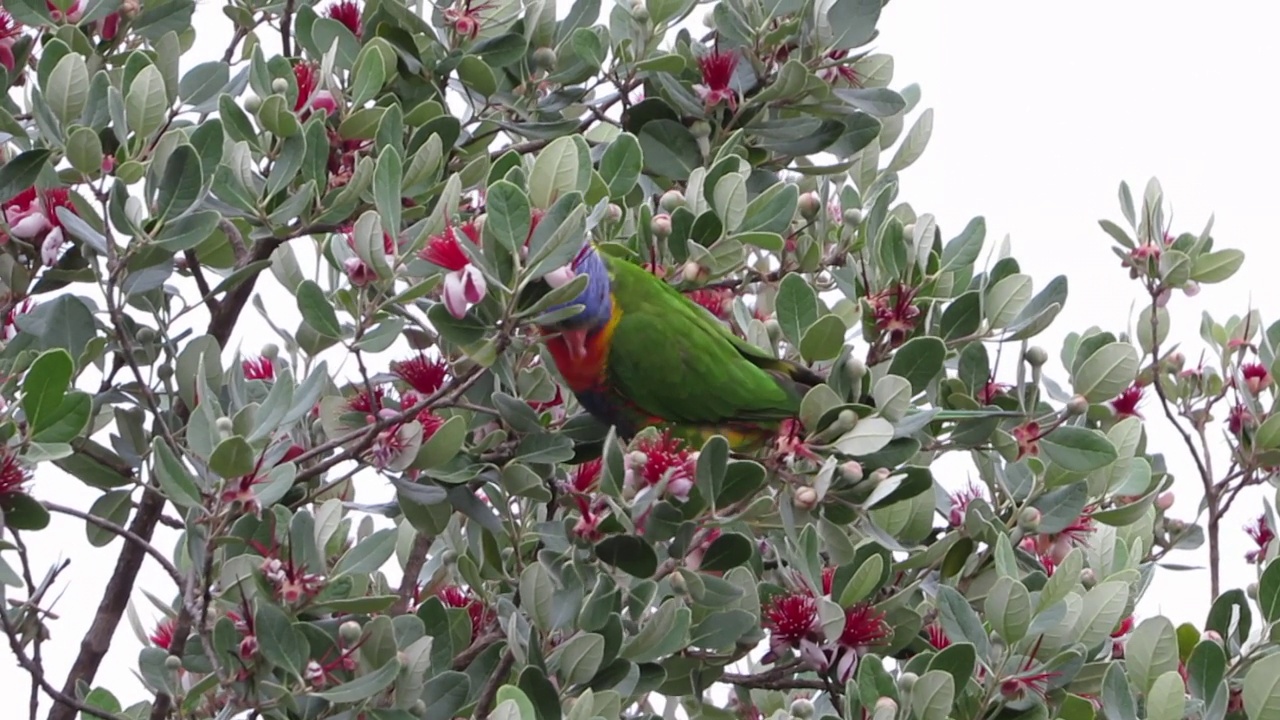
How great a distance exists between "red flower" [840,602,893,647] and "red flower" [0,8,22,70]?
1.52m

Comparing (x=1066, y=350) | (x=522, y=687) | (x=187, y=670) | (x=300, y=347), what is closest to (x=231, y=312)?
(x=300, y=347)

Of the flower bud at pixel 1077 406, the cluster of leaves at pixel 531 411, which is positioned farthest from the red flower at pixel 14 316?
the flower bud at pixel 1077 406

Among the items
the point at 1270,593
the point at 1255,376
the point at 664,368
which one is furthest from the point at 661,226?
the point at 1255,376

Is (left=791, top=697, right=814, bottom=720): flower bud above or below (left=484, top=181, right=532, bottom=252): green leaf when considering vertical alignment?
below

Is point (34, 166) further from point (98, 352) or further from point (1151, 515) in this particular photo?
point (1151, 515)

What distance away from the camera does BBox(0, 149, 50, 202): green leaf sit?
183 centimetres

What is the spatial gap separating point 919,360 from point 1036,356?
0.22 meters

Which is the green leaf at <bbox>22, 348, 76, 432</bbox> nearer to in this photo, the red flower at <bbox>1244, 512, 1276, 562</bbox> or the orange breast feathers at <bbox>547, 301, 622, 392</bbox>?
the orange breast feathers at <bbox>547, 301, 622, 392</bbox>

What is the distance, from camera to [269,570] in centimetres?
173

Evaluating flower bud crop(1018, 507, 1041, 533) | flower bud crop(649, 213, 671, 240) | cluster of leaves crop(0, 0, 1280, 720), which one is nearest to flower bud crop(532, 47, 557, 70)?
cluster of leaves crop(0, 0, 1280, 720)

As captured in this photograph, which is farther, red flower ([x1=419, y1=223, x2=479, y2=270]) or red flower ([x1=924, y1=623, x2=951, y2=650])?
red flower ([x1=924, y1=623, x2=951, y2=650])

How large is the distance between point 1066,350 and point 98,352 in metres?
1.46

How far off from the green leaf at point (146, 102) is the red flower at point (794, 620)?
1.13m

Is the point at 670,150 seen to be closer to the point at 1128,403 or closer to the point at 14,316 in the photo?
the point at 1128,403
